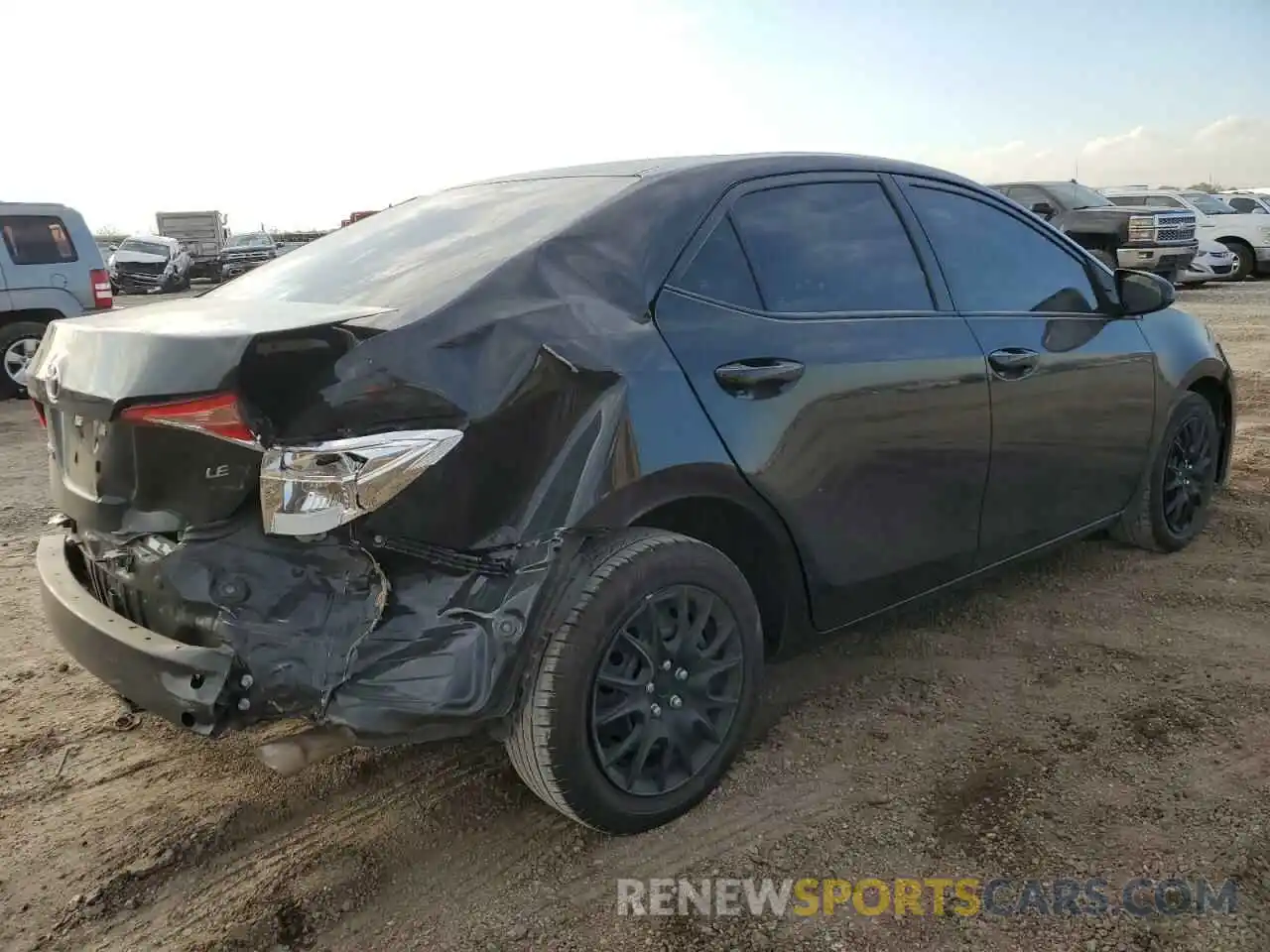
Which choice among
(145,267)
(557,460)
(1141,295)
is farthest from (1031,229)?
(145,267)

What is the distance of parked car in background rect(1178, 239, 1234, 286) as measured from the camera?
18.6 meters

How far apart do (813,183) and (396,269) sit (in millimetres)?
1278

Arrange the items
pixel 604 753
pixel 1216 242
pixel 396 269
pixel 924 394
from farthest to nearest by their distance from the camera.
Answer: pixel 1216 242, pixel 924 394, pixel 396 269, pixel 604 753

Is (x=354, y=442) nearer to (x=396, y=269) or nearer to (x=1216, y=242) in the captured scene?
(x=396, y=269)

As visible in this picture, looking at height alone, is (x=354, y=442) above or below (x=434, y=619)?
above

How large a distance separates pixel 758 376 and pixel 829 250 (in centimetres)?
60

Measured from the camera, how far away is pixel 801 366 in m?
2.78

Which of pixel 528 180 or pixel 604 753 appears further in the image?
pixel 528 180

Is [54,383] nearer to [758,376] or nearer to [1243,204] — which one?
[758,376]

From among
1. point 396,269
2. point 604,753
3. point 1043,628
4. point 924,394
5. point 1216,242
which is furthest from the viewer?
point 1216,242

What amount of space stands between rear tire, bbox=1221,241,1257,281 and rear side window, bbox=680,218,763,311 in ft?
67.7

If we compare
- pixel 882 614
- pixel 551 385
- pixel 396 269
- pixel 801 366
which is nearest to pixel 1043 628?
pixel 882 614

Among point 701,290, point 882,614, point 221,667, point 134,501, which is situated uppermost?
point 701,290

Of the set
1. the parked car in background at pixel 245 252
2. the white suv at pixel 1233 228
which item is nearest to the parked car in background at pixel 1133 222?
the white suv at pixel 1233 228
